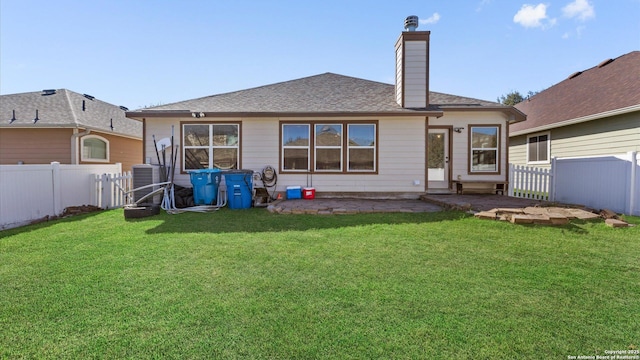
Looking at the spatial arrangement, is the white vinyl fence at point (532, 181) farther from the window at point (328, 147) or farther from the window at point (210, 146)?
the window at point (210, 146)

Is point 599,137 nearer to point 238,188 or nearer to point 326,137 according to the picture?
point 326,137

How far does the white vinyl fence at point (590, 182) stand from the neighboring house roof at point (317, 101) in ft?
7.90

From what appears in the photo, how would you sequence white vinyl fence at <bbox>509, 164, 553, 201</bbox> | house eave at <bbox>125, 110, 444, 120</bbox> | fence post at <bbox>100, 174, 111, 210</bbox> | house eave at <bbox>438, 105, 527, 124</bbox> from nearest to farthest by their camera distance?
fence post at <bbox>100, 174, 111, 210</bbox> → house eave at <bbox>125, 110, 444, 120</bbox> → white vinyl fence at <bbox>509, 164, 553, 201</bbox> → house eave at <bbox>438, 105, 527, 124</bbox>

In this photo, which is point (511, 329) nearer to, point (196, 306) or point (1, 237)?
point (196, 306)

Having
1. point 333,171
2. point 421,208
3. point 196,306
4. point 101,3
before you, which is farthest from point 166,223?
point 101,3

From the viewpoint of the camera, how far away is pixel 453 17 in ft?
36.0

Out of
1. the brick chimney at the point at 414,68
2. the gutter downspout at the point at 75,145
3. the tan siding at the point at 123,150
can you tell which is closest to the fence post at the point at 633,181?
the brick chimney at the point at 414,68

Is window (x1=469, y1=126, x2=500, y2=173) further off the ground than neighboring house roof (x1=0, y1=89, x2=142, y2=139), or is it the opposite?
neighboring house roof (x1=0, y1=89, x2=142, y2=139)

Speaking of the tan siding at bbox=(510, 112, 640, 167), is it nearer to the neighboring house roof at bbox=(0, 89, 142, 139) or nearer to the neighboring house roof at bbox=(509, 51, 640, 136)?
the neighboring house roof at bbox=(509, 51, 640, 136)

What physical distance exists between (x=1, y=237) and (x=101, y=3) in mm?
9292

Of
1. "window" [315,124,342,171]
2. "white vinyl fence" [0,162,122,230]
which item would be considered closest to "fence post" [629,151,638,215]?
"window" [315,124,342,171]

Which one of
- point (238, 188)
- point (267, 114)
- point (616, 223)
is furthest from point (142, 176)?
point (616, 223)

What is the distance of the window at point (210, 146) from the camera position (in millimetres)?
9273

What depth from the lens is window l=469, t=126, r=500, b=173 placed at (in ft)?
31.9
